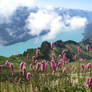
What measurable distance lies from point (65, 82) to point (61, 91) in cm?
149

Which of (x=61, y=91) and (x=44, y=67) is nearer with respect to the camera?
(x=44, y=67)

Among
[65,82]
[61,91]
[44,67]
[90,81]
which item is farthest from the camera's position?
[65,82]

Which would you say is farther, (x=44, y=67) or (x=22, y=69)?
(x=22, y=69)

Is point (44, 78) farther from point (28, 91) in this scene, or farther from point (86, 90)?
point (86, 90)

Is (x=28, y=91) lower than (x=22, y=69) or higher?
lower

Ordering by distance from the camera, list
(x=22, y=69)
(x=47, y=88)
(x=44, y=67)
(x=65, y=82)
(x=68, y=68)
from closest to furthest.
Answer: (x=44, y=67) < (x=22, y=69) < (x=47, y=88) < (x=65, y=82) < (x=68, y=68)

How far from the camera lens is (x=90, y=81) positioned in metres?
5.18

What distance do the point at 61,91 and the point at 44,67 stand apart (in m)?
1.90

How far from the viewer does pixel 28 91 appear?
8.51 m

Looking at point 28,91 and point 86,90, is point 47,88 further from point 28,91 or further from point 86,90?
point 86,90

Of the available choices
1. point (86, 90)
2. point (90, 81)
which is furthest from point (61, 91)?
point (90, 81)

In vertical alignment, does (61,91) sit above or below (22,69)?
below

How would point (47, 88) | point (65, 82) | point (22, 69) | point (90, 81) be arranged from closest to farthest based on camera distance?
point (90, 81)
point (22, 69)
point (47, 88)
point (65, 82)

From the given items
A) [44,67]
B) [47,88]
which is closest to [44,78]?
[47,88]
